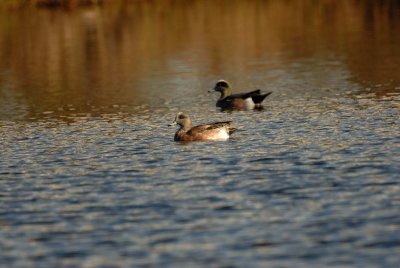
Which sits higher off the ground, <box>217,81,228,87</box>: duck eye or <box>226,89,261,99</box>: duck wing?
<box>217,81,228,87</box>: duck eye

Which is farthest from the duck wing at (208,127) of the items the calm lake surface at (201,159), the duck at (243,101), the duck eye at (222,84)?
the duck eye at (222,84)

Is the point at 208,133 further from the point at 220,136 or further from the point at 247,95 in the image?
the point at 247,95

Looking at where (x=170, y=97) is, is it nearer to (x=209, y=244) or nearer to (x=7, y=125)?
(x=7, y=125)

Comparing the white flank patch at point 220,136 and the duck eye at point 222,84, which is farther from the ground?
the duck eye at point 222,84

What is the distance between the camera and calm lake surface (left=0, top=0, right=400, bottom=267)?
14398 millimetres

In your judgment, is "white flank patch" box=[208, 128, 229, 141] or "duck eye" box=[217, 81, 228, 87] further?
"duck eye" box=[217, 81, 228, 87]

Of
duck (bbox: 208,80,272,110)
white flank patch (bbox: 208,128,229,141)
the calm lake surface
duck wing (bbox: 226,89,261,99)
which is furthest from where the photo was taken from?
duck wing (bbox: 226,89,261,99)

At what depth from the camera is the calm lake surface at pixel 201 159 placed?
1440 centimetres

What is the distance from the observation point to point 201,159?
842 inches

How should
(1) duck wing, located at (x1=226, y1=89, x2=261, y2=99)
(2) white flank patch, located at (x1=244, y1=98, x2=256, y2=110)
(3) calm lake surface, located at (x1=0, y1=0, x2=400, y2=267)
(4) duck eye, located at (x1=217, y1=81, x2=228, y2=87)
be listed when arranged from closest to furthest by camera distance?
1. (3) calm lake surface, located at (x1=0, y1=0, x2=400, y2=267)
2. (2) white flank patch, located at (x1=244, y1=98, x2=256, y2=110)
3. (1) duck wing, located at (x1=226, y1=89, x2=261, y2=99)
4. (4) duck eye, located at (x1=217, y1=81, x2=228, y2=87)

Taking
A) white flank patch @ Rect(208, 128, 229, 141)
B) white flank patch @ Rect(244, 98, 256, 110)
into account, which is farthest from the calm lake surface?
white flank patch @ Rect(244, 98, 256, 110)

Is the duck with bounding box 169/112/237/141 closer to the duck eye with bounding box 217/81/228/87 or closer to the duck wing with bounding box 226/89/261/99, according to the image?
the duck wing with bounding box 226/89/261/99

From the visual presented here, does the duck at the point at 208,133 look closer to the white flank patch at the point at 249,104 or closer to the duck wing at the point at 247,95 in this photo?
the white flank patch at the point at 249,104

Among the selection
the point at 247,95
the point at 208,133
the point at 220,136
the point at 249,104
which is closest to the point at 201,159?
the point at 220,136
